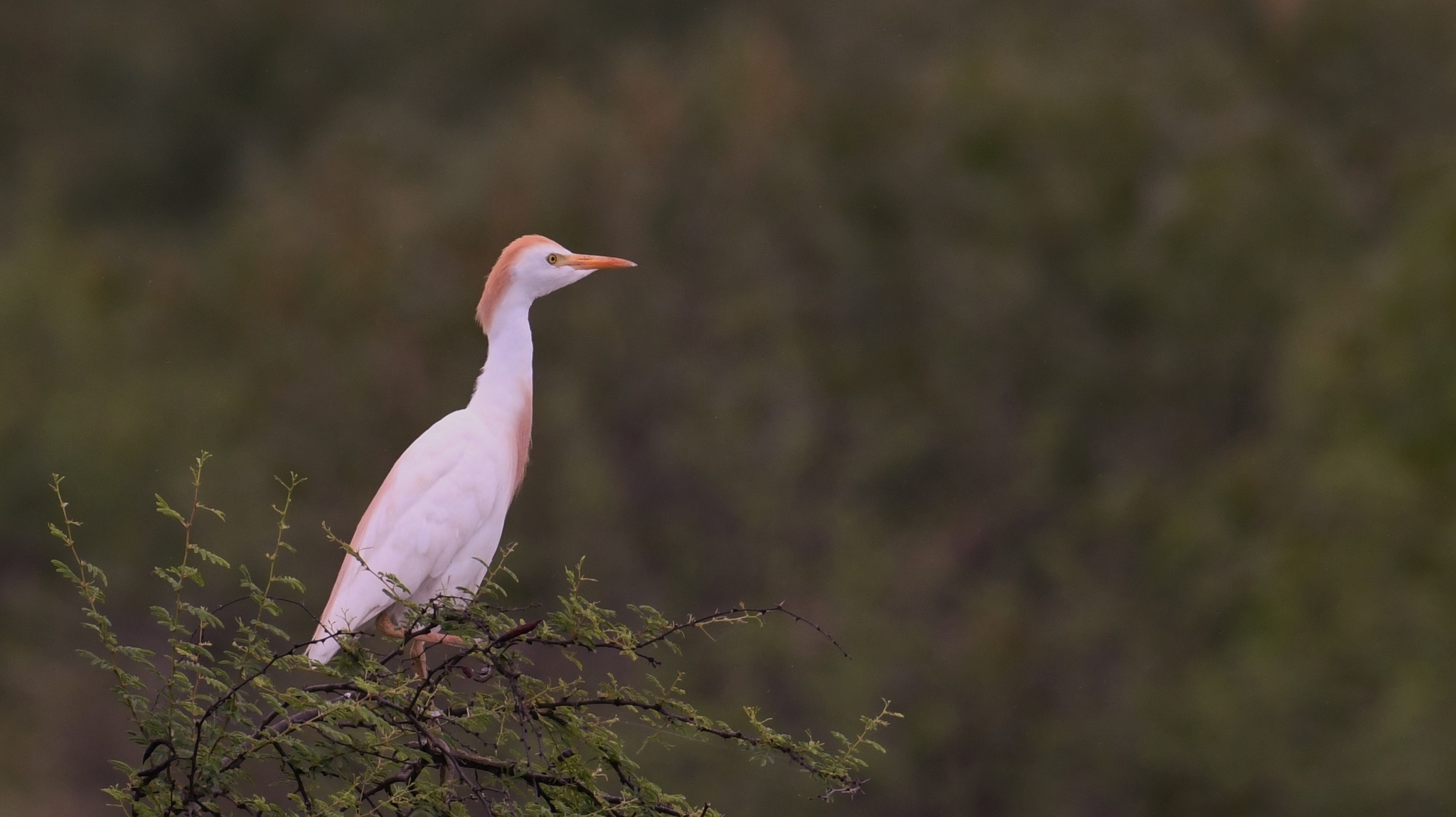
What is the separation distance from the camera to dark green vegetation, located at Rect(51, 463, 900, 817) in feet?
11.3

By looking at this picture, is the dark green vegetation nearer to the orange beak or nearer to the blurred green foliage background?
the orange beak

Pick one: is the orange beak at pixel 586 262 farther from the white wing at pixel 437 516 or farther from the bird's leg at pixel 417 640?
the bird's leg at pixel 417 640

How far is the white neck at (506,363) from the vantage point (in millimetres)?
5105

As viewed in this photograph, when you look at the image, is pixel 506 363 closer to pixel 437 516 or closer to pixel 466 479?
pixel 466 479

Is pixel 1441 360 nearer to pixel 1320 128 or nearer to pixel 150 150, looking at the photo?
pixel 1320 128

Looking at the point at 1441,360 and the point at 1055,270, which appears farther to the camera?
the point at 1055,270

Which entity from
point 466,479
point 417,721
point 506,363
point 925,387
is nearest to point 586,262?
point 506,363

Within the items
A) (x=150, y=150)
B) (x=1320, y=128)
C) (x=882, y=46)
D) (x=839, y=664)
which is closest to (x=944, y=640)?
(x=839, y=664)

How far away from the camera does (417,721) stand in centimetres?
349

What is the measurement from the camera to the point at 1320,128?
79.1 feet

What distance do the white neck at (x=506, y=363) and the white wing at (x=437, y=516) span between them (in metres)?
0.08

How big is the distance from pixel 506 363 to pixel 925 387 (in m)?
16.0

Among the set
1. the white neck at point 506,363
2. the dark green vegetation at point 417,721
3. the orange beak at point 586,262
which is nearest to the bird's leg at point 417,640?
the dark green vegetation at point 417,721

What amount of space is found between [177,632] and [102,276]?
24.4 metres
